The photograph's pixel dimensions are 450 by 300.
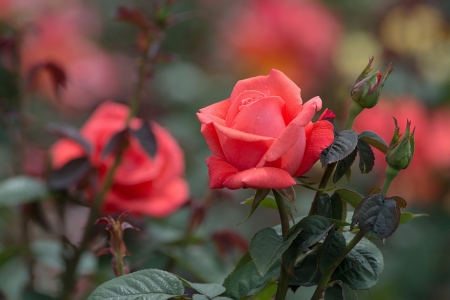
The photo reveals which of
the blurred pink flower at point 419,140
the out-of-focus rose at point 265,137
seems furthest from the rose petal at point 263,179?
the blurred pink flower at point 419,140

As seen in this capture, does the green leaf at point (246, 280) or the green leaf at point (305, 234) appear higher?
the green leaf at point (305, 234)

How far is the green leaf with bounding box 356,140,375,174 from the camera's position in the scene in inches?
19.3

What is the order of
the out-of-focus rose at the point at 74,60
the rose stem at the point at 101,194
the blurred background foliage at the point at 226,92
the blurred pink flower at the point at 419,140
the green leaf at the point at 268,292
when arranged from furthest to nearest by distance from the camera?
Answer: 1. the out-of-focus rose at the point at 74,60
2. the blurred pink flower at the point at 419,140
3. the blurred background foliage at the point at 226,92
4. the rose stem at the point at 101,194
5. the green leaf at the point at 268,292

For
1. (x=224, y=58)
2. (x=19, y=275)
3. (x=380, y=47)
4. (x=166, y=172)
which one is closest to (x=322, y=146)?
(x=166, y=172)

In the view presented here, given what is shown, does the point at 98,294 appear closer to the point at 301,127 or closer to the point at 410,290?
the point at 301,127

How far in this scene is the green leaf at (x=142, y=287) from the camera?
0.45 m

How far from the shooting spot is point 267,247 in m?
0.45

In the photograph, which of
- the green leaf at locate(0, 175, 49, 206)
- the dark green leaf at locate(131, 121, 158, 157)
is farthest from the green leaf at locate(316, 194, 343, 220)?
the green leaf at locate(0, 175, 49, 206)

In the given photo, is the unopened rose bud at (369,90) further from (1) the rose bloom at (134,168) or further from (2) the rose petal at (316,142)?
(1) the rose bloom at (134,168)

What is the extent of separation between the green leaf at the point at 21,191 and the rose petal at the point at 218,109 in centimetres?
42

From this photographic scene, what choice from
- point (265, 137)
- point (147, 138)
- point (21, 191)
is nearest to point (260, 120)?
point (265, 137)

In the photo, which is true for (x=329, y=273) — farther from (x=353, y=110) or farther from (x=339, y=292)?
(x=353, y=110)

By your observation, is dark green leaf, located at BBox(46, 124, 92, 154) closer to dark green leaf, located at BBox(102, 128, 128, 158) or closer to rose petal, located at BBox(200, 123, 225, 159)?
dark green leaf, located at BBox(102, 128, 128, 158)

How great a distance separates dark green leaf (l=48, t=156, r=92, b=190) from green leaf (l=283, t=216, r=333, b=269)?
1.46ft
